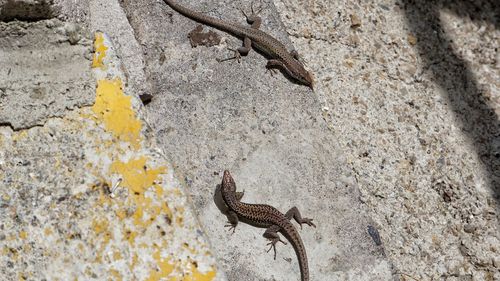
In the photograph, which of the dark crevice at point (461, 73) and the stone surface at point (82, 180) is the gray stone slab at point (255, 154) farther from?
the dark crevice at point (461, 73)

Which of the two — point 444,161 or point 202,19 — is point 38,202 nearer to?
point 202,19

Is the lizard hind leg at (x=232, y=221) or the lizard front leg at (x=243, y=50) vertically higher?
the lizard front leg at (x=243, y=50)

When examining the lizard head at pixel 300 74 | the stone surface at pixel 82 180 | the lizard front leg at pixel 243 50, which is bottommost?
the lizard head at pixel 300 74

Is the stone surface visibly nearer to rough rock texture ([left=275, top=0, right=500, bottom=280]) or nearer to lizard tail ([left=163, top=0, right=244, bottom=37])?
lizard tail ([left=163, top=0, right=244, bottom=37])

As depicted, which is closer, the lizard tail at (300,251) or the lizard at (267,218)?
the lizard tail at (300,251)

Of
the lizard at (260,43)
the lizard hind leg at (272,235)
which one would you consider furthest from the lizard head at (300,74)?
the lizard hind leg at (272,235)

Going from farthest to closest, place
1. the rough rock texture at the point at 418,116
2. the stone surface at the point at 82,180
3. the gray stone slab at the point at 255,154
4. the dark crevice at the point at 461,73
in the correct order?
the dark crevice at the point at 461,73
the rough rock texture at the point at 418,116
the gray stone slab at the point at 255,154
the stone surface at the point at 82,180

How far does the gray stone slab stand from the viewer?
8.83 feet

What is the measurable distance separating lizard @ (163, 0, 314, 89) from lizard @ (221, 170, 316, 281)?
705 mm

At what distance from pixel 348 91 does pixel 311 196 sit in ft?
2.74

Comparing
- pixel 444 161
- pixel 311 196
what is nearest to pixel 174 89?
pixel 311 196

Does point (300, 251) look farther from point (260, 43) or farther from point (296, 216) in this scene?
point (260, 43)

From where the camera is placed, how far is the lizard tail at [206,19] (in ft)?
10.6

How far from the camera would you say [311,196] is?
2846 millimetres
